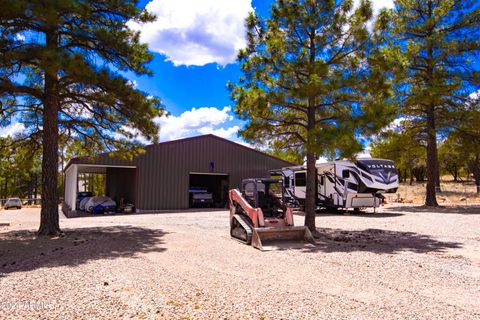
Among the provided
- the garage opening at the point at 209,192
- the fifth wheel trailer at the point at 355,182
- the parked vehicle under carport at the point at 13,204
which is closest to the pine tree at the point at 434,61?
the fifth wheel trailer at the point at 355,182

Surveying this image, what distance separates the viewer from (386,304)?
440 cm

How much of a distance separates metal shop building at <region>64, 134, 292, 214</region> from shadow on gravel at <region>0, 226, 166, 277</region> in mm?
9280

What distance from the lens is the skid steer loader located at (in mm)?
8702

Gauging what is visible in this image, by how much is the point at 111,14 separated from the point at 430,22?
1586 cm

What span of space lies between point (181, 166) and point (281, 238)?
554 inches

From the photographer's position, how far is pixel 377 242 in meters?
9.29

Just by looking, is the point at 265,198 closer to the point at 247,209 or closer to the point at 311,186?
the point at 247,209

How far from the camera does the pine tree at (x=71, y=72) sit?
26.8ft

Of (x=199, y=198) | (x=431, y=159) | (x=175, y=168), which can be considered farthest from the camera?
(x=199, y=198)

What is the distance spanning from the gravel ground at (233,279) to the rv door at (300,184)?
9807 mm

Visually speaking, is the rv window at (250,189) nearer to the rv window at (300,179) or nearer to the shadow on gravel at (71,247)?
the shadow on gravel at (71,247)

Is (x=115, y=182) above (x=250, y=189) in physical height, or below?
above

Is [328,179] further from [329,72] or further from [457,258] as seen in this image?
[457,258]

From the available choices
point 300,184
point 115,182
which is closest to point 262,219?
point 300,184
